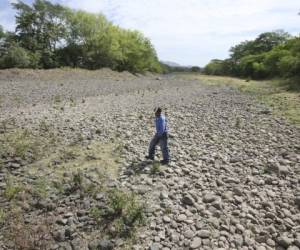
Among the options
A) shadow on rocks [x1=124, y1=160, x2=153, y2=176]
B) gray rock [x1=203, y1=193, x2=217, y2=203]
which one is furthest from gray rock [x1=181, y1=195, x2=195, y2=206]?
shadow on rocks [x1=124, y1=160, x2=153, y2=176]

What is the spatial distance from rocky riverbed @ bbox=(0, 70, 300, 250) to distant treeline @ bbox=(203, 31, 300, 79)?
184 feet

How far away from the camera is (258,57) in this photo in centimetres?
8650

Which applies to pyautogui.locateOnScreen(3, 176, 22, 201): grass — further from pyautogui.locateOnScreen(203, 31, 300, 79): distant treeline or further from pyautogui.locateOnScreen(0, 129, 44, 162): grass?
pyautogui.locateOnScreen(203, 31, 300, 79): distant treeline

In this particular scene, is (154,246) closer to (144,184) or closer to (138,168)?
(144,184)

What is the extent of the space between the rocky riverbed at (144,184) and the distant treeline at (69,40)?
36.8m

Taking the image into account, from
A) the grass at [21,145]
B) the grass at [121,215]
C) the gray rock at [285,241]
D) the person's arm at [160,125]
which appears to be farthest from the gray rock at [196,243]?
the grass at [21,145]

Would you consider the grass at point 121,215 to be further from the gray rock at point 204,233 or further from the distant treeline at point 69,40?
the distant treeline at point 69,40

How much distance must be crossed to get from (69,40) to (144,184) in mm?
56386

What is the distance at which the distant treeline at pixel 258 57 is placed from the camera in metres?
68.1

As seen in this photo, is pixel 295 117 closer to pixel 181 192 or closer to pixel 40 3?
pixel 181 192

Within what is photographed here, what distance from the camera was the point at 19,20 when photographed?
54094 millimetres

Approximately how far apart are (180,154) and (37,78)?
2840cm

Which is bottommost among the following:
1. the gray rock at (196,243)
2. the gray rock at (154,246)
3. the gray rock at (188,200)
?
the gray rock at (154,246)

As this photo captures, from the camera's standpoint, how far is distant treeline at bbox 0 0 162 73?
5284cm
